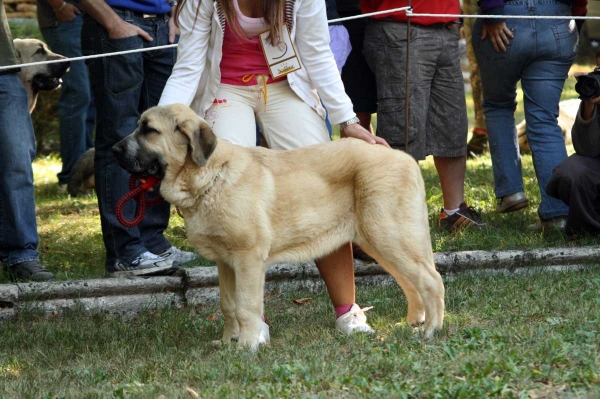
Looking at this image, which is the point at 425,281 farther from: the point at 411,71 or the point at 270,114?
the point at 411,71

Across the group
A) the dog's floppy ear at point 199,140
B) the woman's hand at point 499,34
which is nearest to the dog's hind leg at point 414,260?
the dog's floppy ear at point 199,140

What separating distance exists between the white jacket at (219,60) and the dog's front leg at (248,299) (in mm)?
1027

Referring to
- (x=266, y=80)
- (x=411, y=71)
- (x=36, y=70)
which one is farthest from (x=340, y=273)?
(x=36, y=70)

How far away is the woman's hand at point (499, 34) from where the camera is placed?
6.70m

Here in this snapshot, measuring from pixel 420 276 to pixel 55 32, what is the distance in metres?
5.98

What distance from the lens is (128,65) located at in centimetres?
586

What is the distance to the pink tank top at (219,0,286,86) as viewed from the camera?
5.10 m

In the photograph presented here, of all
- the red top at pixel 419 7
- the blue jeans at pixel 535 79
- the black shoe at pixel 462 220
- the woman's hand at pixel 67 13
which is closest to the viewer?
the red top at pixel 419 7

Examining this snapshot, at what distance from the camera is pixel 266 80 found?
511 cm

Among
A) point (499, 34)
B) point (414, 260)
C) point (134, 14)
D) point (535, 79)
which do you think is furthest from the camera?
point (535, 79)

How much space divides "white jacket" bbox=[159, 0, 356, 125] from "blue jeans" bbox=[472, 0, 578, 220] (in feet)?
7.15

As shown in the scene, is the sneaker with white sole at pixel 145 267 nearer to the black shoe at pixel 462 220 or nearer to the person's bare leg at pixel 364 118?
the person's bare leg at pixel 364 118

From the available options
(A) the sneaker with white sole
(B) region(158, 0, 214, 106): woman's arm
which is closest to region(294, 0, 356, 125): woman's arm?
(B) region(158, 0, 214, 106): woman's arm

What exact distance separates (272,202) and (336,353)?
0.83 m
